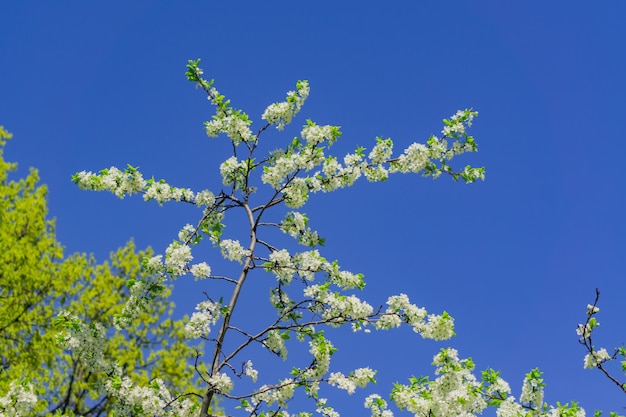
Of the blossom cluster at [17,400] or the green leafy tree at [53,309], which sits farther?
the green leafy tree at [53,309]

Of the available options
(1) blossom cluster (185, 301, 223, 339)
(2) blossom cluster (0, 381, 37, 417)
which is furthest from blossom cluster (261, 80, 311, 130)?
(2) blossom cluster (0, 381, 37, 417)

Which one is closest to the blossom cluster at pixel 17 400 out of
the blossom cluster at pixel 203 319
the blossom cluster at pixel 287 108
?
the blossom cluster at pixel 203 319

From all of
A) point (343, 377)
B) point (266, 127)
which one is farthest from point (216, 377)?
point (266, 127)

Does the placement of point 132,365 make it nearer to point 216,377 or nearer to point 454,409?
point 216,377

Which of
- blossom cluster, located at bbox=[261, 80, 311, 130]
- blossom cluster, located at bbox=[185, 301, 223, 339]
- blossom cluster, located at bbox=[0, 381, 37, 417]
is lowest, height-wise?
blossom cluster, located at bbox=[0, 381, 37, 417]

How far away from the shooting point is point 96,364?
8492mm

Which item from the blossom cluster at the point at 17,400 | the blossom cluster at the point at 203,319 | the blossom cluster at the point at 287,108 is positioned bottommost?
the blossom cluster at the point at 17,400

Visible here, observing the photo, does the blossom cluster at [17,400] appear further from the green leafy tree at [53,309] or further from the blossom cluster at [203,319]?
the green leafy tree at [53,309]

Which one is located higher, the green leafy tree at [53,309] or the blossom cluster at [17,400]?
the green leafy tree at [53,309]

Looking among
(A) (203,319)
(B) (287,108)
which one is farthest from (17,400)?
(B) (287,108)

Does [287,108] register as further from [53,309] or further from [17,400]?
[53,309]

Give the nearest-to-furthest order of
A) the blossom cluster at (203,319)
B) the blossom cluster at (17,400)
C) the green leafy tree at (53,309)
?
the blossom cluster at (17,400), the blossom cluster at (203,319), the green leafy tree at (53,309)

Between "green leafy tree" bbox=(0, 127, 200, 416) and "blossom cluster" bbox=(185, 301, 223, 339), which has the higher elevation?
"green leafy tree" bbox=(0, 127, 200, 416)

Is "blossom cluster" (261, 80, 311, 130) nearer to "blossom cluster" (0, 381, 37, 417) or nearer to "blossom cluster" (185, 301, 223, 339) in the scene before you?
"blossom cluster" (185, 301, 223, 339)
